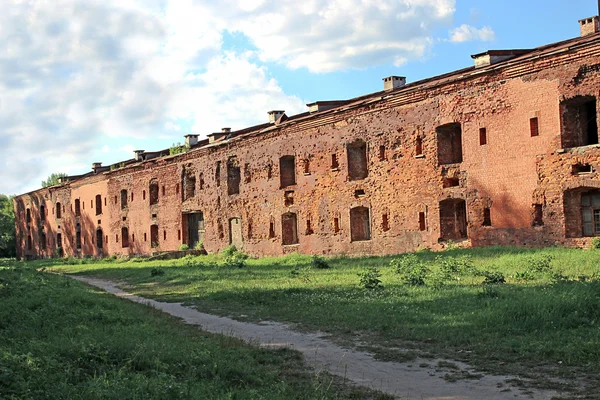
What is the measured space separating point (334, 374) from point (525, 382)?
2.04 m

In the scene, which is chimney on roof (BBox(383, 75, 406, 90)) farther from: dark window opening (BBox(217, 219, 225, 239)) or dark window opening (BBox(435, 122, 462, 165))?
dark window opening (BBox(217, 219, 225, 239))

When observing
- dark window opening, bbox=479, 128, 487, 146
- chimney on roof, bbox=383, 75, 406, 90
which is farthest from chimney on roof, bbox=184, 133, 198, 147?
dark window opening, bbox=479, 128, 487, 146

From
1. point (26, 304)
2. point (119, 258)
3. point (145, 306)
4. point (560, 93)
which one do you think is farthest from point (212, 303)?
point (119, 258)

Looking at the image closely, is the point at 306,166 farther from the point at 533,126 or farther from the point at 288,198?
the point at 533,126

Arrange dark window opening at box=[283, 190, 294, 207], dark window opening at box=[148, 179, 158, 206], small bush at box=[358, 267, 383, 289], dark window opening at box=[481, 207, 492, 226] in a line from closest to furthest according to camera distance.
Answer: small bush at box=[358, 267, 383, 289] < dark window opening at box=[481, 207, 492, 226] < dark window opening at box=[283, 190, 294, 207] < dark window opening at box=[148, 179, 158, 206]

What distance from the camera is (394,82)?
28641 millimetres

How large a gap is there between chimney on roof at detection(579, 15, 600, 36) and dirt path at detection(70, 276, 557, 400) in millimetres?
16588

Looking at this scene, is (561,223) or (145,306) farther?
(561,223)

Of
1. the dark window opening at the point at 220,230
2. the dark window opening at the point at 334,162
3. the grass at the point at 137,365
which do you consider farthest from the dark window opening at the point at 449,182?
the dark window opening at the point at 220,230

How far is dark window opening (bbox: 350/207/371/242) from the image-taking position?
25.7m

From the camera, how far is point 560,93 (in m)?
19.0

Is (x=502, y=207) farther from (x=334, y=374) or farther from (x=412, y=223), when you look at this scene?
(x=334, y=374)

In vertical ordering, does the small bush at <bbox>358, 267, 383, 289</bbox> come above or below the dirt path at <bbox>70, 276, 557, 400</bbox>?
above

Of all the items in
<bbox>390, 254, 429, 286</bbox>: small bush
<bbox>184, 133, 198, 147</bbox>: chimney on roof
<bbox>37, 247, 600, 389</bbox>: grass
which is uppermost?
<bbox>184, 133, 198, 147</bbox>: chimney on roof
